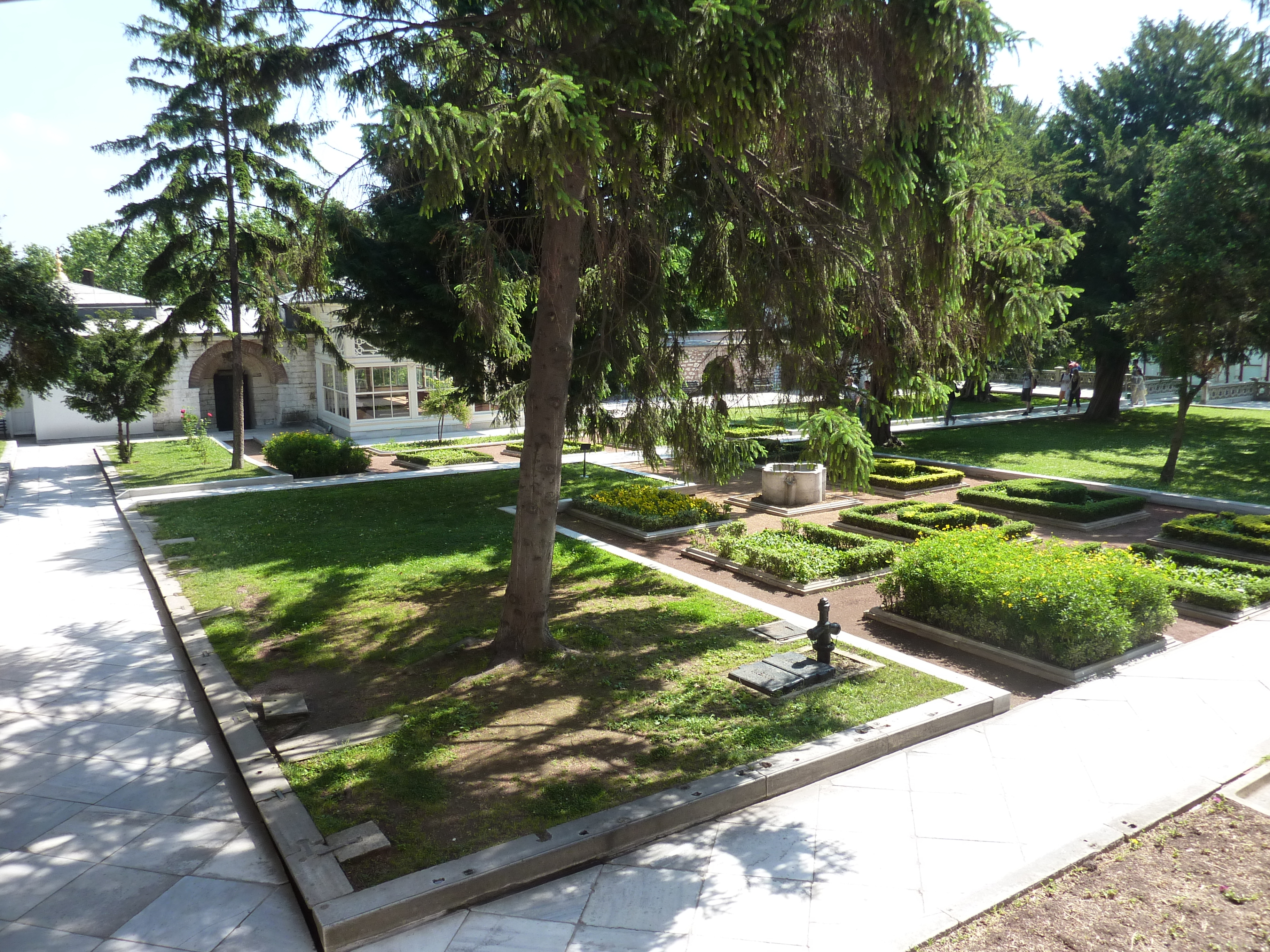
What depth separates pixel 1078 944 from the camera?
443cm

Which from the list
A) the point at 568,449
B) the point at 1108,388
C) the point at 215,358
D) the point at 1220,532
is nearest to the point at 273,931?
the point at 1220,532

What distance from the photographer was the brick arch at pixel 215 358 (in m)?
28.6

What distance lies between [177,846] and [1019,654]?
24.3 ft

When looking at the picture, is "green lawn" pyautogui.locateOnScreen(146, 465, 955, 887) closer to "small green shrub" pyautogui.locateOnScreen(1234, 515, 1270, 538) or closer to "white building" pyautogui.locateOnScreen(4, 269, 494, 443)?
"small green shrub" pyautogui.locateOnScreen(1234, 515, 1270, 538)

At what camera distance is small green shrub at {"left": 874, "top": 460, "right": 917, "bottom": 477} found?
1827cm

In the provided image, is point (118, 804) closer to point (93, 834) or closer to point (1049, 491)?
point (93, 834)

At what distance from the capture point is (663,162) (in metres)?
8.41

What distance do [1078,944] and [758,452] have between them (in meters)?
6.19

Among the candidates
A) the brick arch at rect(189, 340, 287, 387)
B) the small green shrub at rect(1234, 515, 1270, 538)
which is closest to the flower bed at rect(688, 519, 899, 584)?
the small green shrub at rect(1234, 515, 1270, 538)

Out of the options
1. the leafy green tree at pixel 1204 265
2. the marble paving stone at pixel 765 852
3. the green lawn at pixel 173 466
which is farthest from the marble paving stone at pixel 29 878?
the leafy green tree at pixel 1204 265

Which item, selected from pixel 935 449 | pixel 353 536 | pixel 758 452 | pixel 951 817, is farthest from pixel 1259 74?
pixel 353 536

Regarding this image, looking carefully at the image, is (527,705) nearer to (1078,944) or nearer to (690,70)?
(1078,944)

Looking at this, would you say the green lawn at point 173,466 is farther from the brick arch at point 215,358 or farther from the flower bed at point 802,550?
the flower bed at point 802,550

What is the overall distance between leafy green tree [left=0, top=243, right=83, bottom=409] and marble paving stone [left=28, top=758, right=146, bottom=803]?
8959 millimetres
